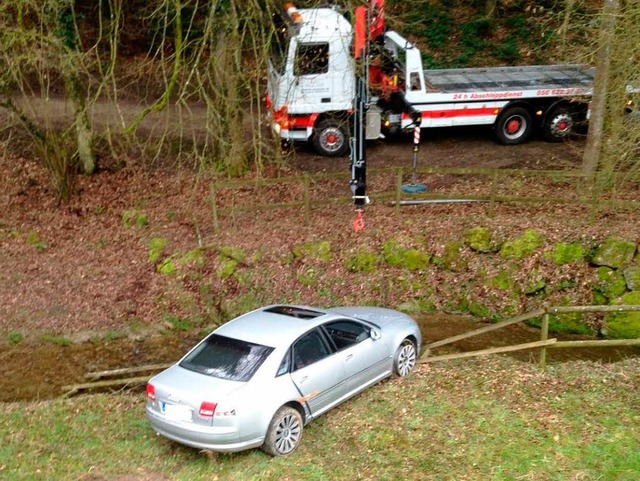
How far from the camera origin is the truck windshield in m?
14.4

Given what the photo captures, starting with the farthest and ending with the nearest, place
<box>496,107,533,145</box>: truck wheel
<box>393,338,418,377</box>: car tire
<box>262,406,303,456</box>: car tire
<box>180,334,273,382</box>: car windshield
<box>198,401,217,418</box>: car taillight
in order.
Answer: <box>496,107,533,145</box>: truck wheel → <box>393,338,418,377</box>: car tire → <box>180,334,273,382</box>: car windshield → <box>262,406,303,456</box>: car tire → <box>198,401,217,418</box>: car taillight

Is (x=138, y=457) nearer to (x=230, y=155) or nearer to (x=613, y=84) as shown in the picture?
(x=230, y=155)

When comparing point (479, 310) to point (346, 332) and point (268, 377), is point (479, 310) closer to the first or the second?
point (346, 332)

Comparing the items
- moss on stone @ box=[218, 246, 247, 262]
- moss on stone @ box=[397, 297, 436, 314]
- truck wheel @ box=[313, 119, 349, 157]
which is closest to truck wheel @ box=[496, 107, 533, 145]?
truck wheel @ box=[313, 119, 349, 157]

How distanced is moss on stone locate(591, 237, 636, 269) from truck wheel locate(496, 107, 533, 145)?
553cm

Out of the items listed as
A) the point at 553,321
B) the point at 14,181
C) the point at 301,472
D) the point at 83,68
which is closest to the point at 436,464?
the point at 301,472

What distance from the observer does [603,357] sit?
9.85m

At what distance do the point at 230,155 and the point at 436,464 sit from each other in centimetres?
1044

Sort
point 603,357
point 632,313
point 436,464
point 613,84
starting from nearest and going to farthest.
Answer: point 436,464
point 603,357
point 632,313
point 613,84

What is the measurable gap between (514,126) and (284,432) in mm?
11986

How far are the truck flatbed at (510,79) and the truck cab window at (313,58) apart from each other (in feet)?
8.79

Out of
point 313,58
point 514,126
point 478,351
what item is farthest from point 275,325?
point 514,126

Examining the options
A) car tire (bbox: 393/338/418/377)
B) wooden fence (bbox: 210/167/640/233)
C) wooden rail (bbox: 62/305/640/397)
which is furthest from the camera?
wooden fence (bbox: 210/167/640/233)

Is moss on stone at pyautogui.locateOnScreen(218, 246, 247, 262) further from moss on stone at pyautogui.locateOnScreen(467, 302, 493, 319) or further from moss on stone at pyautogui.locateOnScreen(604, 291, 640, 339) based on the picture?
moss on stone at pyautogui.locateOnScreen(604, 291, 640, 339)
